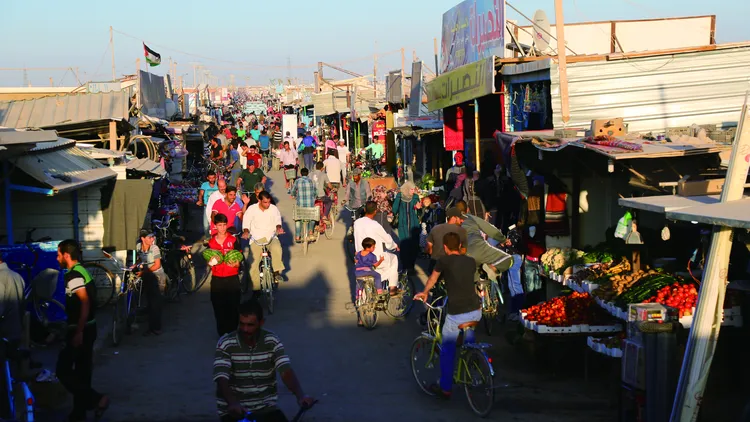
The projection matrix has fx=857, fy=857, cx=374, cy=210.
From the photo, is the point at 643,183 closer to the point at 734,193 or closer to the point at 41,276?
the point at 734,193

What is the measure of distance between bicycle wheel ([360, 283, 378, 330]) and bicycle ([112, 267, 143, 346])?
3223mm

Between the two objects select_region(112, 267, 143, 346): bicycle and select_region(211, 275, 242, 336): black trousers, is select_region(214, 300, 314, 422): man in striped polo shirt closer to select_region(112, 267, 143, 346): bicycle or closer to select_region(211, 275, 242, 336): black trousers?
select_region(211, 275, 242, 336): black trousers

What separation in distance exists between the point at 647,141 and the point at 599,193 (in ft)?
6.04

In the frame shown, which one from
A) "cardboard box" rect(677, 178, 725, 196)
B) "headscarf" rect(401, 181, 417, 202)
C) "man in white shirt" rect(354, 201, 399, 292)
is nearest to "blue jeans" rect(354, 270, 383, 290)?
"man in white shirt" rect(354, 201, 399, 292)

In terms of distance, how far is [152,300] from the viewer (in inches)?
474

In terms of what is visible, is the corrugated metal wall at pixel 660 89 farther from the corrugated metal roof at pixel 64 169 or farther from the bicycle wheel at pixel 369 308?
the corrugated metal roof at pixel 64 169

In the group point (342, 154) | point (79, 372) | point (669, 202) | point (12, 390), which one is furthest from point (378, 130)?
point (12, 390)

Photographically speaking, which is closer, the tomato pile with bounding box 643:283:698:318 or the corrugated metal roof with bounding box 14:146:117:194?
the tomato pile with bounding box 643:283:698:318

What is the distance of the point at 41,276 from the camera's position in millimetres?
10805

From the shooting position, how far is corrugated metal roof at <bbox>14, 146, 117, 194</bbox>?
11.3 m

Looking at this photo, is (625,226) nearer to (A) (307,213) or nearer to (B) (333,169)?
(A) (307,213)

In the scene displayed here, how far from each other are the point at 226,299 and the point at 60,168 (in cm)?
403

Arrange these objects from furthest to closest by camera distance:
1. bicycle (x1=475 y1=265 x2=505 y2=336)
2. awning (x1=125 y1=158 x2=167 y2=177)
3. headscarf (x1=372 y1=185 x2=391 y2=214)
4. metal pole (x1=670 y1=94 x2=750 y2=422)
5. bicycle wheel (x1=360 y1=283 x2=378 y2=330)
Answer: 1. headscarf (x1=372 y1=185 x2=391 y2=214)
2. awning (x1=125 y1=158 x2=167 y2=177)
3. bicycle wheel (x1=360 y1=283 x2=378 y2=330)
4. bicycle (x1=475 y1=265 x2=505 y2=336)
5. metal pole (x1=670 y1=94 x2=750 y2=422)

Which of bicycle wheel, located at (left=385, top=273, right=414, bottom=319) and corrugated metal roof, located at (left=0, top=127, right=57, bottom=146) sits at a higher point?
corrugated metal roof, located at (left=0, top=127, right=57, bottom=146)
